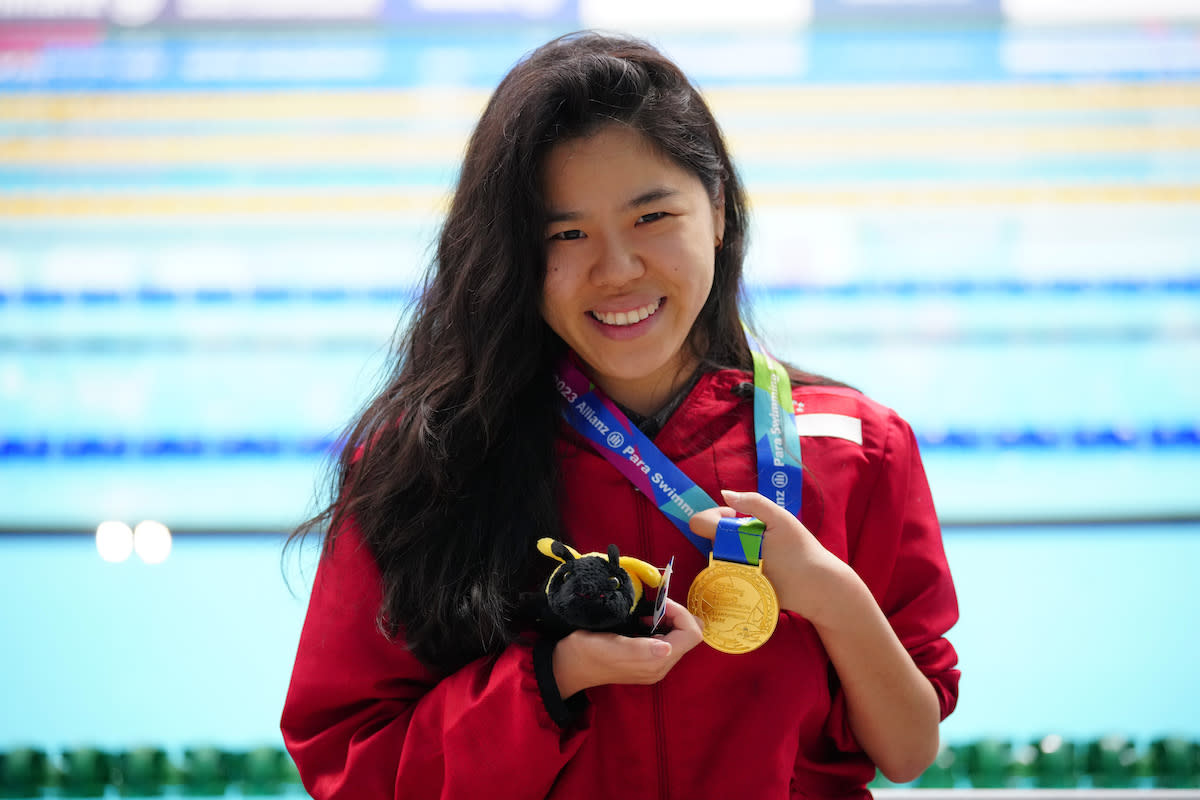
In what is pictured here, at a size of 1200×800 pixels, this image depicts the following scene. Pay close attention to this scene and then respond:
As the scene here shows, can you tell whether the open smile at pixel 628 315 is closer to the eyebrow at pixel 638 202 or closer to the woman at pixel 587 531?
the woman at pixel 587 531

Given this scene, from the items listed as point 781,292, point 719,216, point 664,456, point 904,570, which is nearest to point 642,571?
point 664,456

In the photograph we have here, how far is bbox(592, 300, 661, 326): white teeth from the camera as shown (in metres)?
1.37

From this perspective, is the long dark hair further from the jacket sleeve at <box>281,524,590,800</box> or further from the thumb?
the thumb

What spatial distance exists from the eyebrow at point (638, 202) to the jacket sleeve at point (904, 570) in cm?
49

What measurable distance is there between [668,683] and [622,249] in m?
0.58

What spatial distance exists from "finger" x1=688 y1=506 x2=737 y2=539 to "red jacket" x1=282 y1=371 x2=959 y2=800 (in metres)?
0.11

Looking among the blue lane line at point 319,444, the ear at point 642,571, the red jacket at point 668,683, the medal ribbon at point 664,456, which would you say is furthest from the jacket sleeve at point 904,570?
the blue lane line at point 319,444


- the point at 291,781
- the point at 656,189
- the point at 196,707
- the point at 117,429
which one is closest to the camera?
the point at 656,189

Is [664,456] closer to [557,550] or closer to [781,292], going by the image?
[557,550]

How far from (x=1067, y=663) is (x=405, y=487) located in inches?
98.5

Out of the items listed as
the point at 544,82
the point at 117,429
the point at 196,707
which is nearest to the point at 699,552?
the point at 544,82

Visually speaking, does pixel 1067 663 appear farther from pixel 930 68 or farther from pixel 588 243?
pixel 930 68

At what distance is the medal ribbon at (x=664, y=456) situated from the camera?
1.40m

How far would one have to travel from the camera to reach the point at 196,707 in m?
2.97
